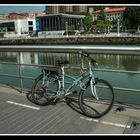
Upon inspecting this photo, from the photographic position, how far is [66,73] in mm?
4336

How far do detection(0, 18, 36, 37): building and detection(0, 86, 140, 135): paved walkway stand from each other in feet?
264

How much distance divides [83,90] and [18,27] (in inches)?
3272

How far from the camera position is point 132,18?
62.6 meters

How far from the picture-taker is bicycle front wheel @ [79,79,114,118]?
3.85m

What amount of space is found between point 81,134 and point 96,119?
51 centimetres

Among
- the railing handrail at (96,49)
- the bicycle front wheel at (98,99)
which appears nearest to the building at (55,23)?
the railing handrail at (96,49)

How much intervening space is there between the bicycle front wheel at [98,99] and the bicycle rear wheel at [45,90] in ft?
1.85

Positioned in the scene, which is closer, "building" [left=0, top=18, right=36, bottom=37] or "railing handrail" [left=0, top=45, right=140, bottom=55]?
"railing handrail" [left=0, top=45, right=140, bottom=55]

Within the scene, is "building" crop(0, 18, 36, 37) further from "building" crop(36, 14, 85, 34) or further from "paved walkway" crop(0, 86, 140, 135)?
"paved walkway" crop(0, 86, 140, 135)

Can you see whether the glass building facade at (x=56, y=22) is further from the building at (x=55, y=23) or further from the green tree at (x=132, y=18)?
the green tree at (x=132, y=18)

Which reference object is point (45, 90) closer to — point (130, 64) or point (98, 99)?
point (98, 99)

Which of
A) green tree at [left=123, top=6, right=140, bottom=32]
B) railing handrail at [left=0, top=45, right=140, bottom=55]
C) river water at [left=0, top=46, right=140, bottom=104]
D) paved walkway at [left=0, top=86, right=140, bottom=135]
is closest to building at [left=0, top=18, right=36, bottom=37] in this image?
green tree at [left=123, top=6, right=140, bottom=32]

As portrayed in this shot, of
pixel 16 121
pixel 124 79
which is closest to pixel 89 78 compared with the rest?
pixel 16 121
